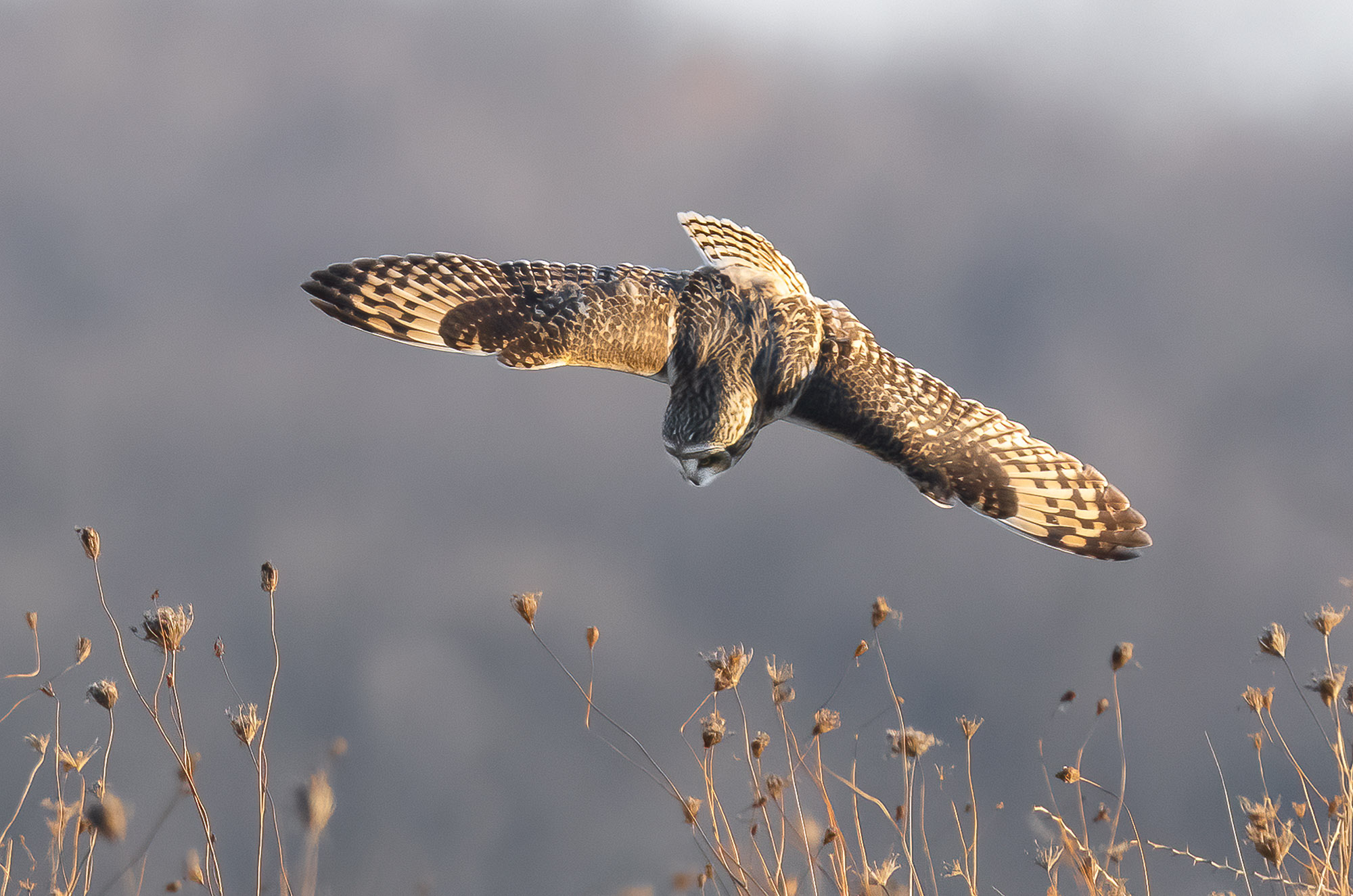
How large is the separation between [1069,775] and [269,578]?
3161 millimetres

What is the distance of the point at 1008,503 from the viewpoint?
6742 mm

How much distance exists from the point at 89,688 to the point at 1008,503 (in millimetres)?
5445

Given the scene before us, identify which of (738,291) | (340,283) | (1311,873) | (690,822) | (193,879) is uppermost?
(738,291)

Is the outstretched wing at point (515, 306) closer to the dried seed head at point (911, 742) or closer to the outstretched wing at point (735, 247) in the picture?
the outstretched wing at point (735, 247)

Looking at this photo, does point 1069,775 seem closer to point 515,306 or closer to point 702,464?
point 702,464

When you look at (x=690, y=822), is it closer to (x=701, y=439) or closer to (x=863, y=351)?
(x=701, y=439)

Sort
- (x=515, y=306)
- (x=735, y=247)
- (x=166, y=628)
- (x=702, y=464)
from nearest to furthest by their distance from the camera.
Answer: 1. (x=166, y=628)
2. (x=702, y=464)
3. (x=515, y=306)
4. (x=735, y=247)

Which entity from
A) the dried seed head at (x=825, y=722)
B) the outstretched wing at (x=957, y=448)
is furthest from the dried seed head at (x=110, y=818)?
the outstretched wing at (x=957, y=448)

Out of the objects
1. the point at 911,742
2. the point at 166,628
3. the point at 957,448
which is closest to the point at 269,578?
the point at 166,628

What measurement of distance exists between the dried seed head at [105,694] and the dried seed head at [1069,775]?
3.55m

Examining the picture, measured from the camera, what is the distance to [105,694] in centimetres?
338

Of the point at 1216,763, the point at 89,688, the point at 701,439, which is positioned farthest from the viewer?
the point at 701,439

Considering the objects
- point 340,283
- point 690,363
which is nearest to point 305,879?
point 690,363

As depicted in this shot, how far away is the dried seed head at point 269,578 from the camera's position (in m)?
3.43
